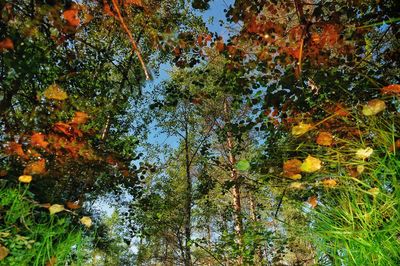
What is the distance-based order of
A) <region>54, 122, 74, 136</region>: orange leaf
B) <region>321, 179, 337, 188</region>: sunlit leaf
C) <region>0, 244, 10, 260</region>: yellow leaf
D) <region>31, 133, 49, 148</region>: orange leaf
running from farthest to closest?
1. <region>54, 122, 74, 136</region>: orange leaf
2. <region>31, 133, 49, 148</region>: orange leaf
3. <region>0, 244, 10, 260</region>: yellow leaf
4. <region>321, 179, 337, 188</region>: sunlit leaf

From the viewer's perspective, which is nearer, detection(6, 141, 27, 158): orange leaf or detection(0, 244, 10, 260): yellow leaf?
detection(0, 244, 10, 260): yellow leaf

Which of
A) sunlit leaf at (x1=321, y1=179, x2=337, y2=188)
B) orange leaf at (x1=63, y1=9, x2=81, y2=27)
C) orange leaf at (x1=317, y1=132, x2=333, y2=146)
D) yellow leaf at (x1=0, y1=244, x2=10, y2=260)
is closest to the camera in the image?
sunlit leaf at (x1=321, y1=179, x2=337, y2=188)

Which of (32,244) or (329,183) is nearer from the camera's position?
(329,183)

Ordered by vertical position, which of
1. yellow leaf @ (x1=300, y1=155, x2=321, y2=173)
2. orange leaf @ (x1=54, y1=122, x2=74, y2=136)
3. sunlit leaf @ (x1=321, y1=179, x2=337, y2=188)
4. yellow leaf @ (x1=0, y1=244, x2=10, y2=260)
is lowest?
yellow leaf @ (x1=0, y1=244, x2=10, y2=260)

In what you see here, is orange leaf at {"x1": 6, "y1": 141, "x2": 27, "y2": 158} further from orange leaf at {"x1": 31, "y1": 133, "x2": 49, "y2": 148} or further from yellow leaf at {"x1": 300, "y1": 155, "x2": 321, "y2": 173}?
yellow leaf at {"x1": 300, "y1": 155, "x2": 321, "y2": 173}

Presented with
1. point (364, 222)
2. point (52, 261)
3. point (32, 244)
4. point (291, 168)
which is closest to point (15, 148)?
point (32, 244)

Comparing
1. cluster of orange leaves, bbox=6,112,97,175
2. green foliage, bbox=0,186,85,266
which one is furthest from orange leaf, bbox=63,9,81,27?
cluster of orange leaves, bbox=6,112,97,175

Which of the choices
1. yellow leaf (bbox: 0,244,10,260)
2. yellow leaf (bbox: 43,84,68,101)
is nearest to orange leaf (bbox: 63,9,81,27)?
yellow leaf (bbox: 43,84,68,101)

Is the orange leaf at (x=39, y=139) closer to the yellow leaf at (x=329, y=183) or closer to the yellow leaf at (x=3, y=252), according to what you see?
the yellow leaf at (x=3, y=252)

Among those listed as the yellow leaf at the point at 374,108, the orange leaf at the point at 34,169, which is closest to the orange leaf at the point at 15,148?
the orange leaf at the point at 34,169

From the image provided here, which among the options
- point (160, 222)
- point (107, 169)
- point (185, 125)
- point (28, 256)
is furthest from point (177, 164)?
point (28, 256)

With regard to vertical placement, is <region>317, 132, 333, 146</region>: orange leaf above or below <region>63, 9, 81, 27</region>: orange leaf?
below

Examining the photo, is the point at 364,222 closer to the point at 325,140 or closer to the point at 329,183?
the point at 329,183

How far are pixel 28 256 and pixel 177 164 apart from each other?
1470 cm
